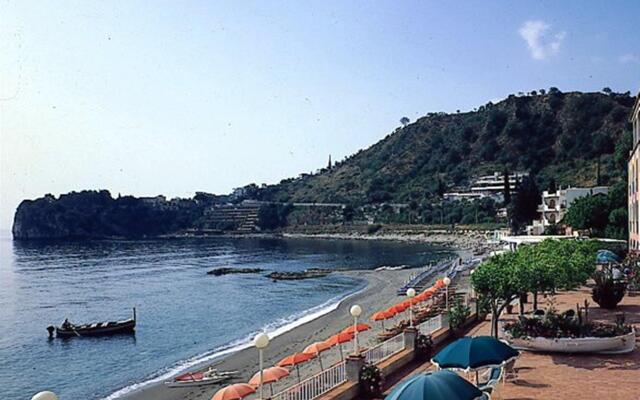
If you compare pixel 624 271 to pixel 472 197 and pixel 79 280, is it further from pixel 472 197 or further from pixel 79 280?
pixel 472 197

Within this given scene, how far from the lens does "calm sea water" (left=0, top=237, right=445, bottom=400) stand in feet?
88.8

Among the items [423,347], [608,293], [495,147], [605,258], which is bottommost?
[423,347]

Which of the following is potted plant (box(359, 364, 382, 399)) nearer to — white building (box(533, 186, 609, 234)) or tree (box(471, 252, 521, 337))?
tree (box(471, 252, 521, 337))

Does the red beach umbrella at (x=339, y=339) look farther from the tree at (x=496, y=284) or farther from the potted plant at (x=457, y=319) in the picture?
the tree at (x=496, y=284)

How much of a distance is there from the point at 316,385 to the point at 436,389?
4375mm

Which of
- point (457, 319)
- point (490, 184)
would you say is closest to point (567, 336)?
point (457, 319)

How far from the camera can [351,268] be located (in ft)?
234

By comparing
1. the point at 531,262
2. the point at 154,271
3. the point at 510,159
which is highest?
the point at 510,159

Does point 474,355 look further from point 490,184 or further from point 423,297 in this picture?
point 490,184

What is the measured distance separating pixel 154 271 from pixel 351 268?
78.2 ft

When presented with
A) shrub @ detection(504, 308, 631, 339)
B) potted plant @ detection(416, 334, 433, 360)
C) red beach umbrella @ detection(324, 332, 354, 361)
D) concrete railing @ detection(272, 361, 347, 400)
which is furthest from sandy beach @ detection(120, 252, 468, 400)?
shrub @ detection(504, 308, 631, 339)

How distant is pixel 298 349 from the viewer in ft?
89.7

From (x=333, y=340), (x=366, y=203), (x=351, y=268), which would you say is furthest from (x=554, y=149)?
(x=333, y=340)

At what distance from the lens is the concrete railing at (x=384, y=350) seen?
14.2 metres
